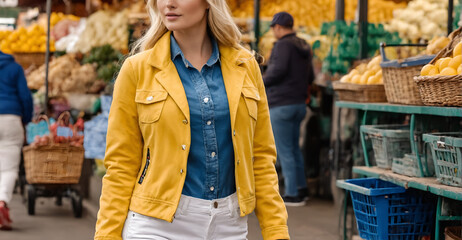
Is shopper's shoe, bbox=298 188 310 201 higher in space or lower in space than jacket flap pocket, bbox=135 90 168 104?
lower

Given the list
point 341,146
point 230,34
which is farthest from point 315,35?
point 230,34

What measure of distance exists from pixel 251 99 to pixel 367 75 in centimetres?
325

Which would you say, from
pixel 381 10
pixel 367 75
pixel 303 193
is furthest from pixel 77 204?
pixel 381 10

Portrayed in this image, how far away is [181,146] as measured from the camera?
280 cm

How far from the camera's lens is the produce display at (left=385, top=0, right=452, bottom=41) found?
8.90 metres

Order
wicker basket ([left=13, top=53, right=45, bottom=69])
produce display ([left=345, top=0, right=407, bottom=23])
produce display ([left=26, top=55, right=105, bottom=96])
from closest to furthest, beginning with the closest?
1. produce display ([left=26, top=55, right=105, bottom=96])
2. produce display ([left=345, top=0, right=407, bottom=23])
3. wicker basket ([left=13, top=53, right=45, bottom=69])

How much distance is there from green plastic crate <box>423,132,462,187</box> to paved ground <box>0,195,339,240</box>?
249cm

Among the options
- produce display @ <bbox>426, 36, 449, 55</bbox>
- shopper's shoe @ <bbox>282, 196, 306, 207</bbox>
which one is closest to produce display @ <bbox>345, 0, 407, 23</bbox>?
shopper's shoe @ <bbox>282, 196, 306, 207</bbox>

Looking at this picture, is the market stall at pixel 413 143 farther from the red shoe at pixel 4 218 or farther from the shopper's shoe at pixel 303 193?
the red shoe at pixel 4 218

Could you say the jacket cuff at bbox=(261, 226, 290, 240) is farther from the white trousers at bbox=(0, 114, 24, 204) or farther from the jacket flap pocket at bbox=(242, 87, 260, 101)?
the white trousers at bbox=(0, 114, 24, 204)

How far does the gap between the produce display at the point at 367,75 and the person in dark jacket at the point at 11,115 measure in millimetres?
3526

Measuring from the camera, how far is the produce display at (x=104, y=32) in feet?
37.1

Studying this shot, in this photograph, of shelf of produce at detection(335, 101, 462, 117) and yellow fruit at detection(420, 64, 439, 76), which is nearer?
shelf of produce at detection(335, 101, 462, 117)

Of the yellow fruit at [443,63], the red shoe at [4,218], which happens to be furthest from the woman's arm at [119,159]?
the red shoe at [4,218]
